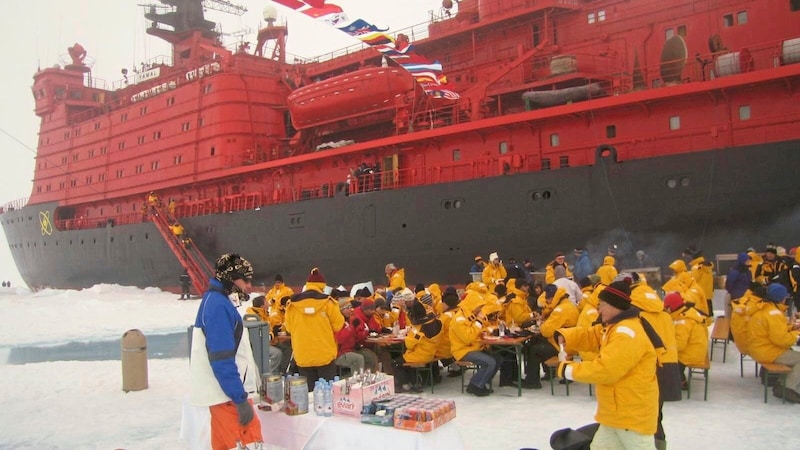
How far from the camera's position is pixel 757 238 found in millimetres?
12531

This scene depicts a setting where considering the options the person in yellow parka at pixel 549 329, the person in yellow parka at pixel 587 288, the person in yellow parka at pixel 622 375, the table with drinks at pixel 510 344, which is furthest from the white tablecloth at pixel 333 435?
the person in yellow parka at pixel 587 288

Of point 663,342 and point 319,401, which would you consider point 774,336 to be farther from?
point 319,401

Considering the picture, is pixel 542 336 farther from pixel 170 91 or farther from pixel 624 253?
pixel 170 91

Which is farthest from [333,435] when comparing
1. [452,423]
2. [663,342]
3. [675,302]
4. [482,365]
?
[675,302]

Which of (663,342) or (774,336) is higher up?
(663,342)

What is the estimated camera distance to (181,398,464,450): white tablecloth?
13.0ft

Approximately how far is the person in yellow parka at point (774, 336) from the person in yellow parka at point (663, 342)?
1.28 meters

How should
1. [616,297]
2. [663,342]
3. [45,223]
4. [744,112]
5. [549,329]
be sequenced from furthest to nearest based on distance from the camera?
[45,223]
[744,112]
[549,329]
[663,342]
[616,297]

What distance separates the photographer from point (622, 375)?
11.6 feet

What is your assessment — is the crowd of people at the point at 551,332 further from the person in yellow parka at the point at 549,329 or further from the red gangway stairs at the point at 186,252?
the red gangway stairs at the point at 186,252

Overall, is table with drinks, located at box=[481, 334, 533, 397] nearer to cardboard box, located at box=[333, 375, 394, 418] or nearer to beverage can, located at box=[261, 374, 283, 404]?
cardboard box, located at box=[333, 375, 394, 418]

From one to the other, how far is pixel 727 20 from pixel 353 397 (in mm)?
14081

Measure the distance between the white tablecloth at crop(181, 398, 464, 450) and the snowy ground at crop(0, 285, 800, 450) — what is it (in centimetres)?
25

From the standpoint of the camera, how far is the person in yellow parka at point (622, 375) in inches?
138
